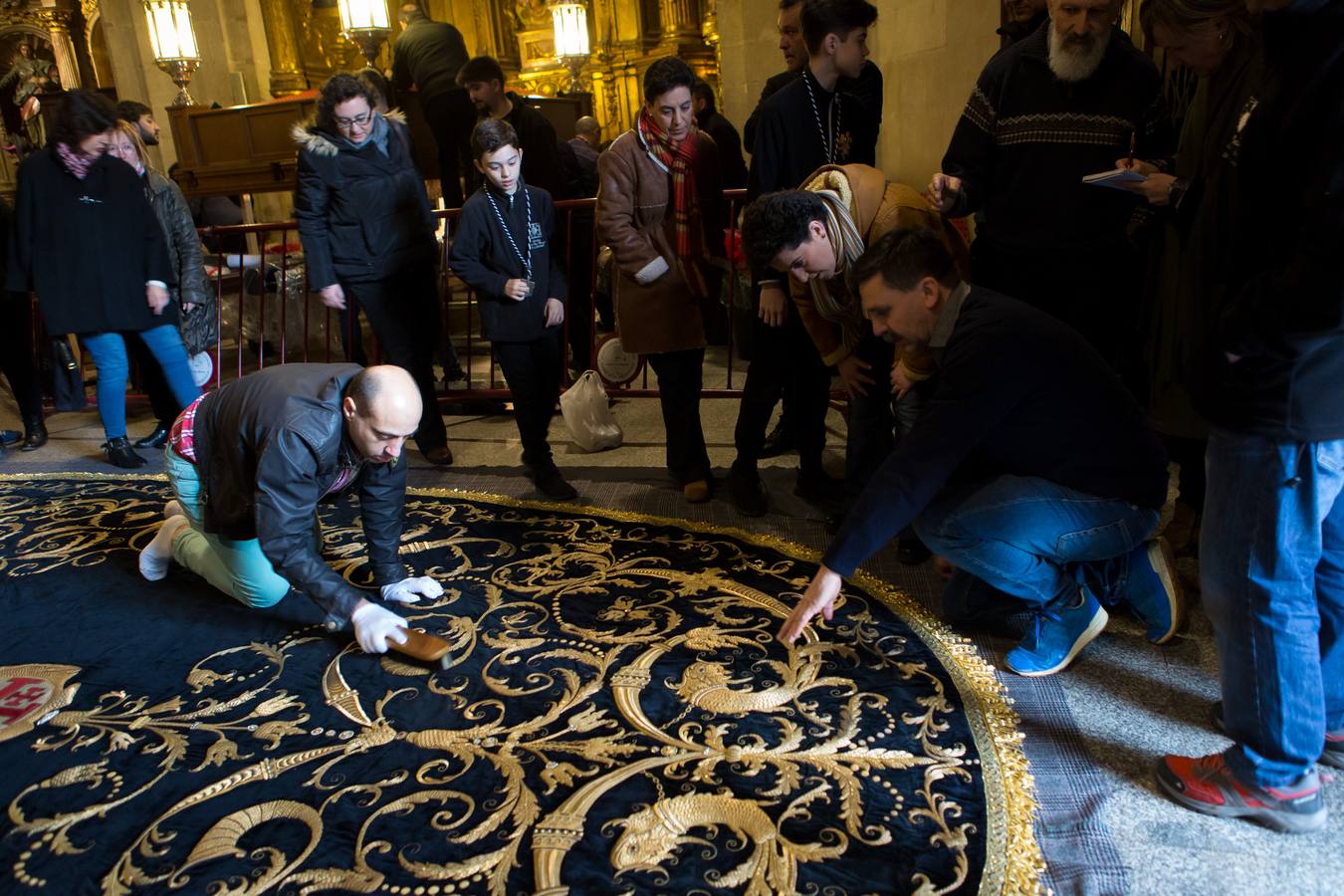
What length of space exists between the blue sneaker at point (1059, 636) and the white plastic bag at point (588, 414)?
8.16 feet

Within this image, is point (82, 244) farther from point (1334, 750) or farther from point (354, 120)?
point (1334, 750)

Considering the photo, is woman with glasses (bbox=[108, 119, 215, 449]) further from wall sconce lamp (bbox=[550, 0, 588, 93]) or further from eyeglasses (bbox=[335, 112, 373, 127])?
wall sconce lamp (bbox=[550, 0, 588, 93])

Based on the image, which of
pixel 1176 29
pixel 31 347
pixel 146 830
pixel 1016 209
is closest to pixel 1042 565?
pixel 1016 209

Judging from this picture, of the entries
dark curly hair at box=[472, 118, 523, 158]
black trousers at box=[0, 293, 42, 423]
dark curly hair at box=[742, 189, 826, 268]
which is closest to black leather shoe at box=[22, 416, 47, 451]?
black trousers at box=[0, 293, 42, 423]

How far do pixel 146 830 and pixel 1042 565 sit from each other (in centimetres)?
222

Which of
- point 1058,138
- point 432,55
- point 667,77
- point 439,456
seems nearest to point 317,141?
point 439,456

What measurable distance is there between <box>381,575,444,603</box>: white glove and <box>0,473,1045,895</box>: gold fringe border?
2.76 ft

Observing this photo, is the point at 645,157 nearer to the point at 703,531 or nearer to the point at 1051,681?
the point at 703,531

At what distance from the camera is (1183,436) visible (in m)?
2.84

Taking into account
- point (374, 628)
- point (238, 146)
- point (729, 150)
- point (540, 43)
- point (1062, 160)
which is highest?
point (540, 43)

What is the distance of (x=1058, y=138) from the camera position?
2777 millimetres

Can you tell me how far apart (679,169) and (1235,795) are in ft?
8.70

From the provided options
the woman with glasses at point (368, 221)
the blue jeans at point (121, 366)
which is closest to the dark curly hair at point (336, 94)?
the woman with glasses at point (368, 221)

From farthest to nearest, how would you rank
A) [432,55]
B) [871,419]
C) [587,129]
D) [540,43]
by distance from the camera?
[540,43] < [587,129] < [432,55] < [871,419]
